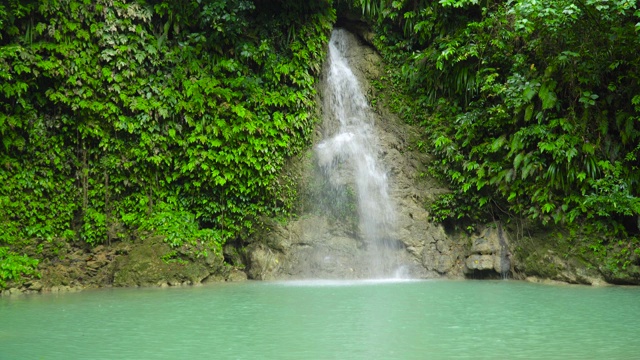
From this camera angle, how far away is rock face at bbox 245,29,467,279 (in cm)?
1109

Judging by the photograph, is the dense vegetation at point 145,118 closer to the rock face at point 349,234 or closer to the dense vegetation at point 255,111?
the dense vegetation at point 255,111

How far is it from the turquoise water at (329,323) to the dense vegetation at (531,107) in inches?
68.1

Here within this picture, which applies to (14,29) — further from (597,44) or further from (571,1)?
(597,44)

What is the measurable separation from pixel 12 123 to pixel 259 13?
5.18m

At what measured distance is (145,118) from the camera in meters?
10.6

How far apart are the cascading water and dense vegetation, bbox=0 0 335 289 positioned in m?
0.61

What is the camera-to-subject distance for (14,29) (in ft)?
32.4

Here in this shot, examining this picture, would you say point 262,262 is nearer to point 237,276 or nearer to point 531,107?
point 237,276

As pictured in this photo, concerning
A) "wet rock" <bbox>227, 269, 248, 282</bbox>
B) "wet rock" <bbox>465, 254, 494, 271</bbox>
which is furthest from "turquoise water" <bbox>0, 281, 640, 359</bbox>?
"wet rock" <bbox>227, 269, 248, 282</bbox>

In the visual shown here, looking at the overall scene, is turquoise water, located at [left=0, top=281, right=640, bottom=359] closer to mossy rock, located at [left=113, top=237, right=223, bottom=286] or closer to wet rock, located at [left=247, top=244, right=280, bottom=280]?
mossy rock, located at [left=113, top=237, right=223, bottom=286]

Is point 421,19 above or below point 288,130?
above

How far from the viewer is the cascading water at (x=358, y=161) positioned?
37.0 feet

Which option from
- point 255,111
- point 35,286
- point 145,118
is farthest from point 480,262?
point 35,286

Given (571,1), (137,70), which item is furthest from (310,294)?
(571,1)
